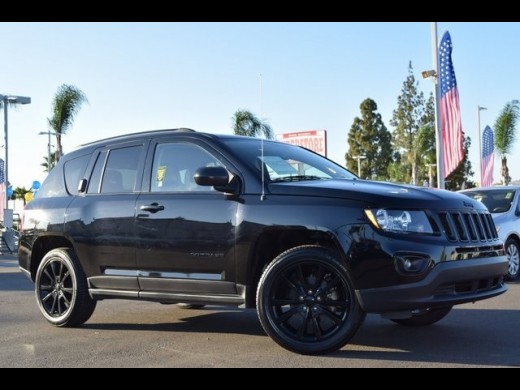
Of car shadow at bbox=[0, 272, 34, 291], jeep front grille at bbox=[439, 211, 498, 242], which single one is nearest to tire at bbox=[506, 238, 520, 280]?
jeep front grille at bbox=[439, 211, 498, 242]

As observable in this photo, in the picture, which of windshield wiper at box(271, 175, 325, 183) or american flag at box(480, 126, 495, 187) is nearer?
windshield wiper at box(271, 175, 325, 183)

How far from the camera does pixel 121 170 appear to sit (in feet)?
22.1

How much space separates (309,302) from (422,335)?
144 centimetres

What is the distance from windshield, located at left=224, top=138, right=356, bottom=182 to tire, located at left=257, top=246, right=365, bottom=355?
0.81m

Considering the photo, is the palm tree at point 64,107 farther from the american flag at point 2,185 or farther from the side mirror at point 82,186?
the side mirror at point 82,186

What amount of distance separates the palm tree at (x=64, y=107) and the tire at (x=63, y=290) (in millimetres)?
31651

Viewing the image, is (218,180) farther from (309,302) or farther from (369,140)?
(369,140)

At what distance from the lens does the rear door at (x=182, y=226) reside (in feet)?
18.6

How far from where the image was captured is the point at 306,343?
5227 millimetres

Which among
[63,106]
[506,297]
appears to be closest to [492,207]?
[506,297]

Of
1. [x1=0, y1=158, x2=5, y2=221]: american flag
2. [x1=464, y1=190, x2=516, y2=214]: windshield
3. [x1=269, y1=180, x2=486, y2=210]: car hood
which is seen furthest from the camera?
[x1=0, y1=158, x2=5, y2=221]: american flag

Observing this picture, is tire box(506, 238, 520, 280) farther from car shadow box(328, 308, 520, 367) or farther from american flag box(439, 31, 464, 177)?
american flag box(439, 31, 464, 177)

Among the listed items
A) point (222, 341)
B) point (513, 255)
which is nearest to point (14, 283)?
point (222, 341)

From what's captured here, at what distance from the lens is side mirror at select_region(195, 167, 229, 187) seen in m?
5.54
